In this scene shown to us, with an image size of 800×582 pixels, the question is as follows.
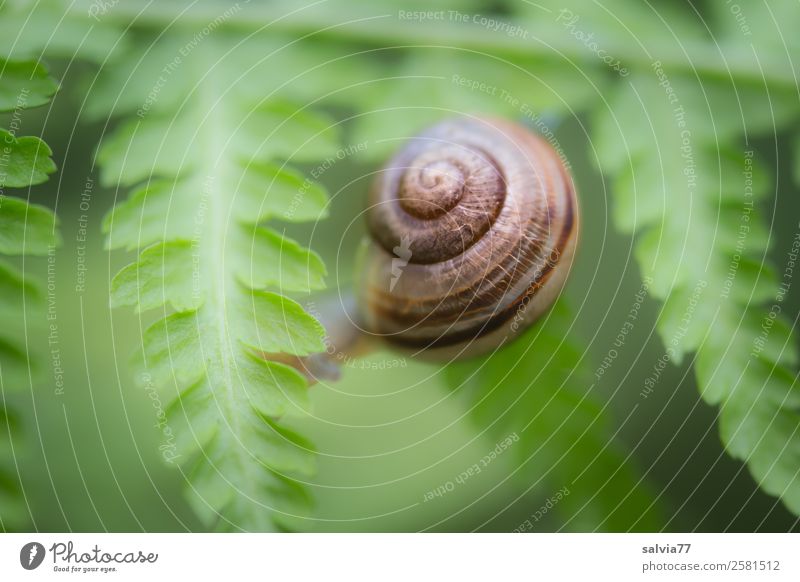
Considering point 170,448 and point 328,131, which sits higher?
point 328,131

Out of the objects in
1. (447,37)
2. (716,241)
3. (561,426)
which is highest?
(447,37)

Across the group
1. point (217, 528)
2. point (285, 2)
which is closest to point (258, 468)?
point (217, 528)

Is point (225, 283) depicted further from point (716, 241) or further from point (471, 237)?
point (716, 241)

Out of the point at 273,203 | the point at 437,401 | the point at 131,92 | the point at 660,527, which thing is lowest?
the point at 660,527

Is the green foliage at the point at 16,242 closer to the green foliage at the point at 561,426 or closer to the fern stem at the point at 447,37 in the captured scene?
the fern stem at the point at 447,37

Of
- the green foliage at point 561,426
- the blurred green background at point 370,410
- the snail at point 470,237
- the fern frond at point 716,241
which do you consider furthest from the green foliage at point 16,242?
the fern frond at point 716,241

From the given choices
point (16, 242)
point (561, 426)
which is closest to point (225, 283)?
point (16, 242)

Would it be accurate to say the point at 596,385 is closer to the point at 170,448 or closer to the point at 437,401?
the point at 437,401
